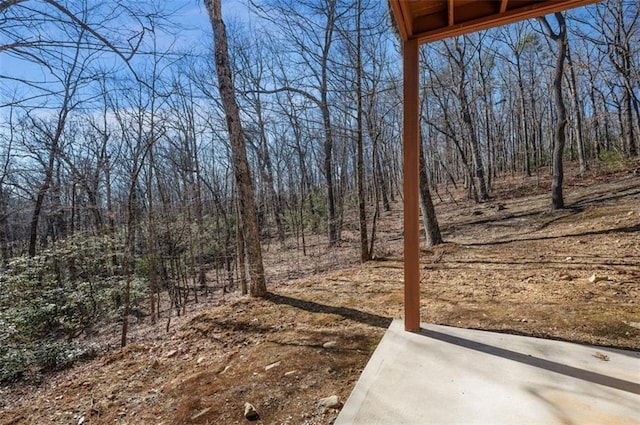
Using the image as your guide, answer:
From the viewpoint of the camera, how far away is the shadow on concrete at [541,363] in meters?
1.65

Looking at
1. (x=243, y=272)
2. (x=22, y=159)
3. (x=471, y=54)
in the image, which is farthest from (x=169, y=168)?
(x=471, y=54)

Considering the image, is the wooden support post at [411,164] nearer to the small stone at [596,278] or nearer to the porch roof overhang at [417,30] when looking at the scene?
the porch roof overhang at [417,30]

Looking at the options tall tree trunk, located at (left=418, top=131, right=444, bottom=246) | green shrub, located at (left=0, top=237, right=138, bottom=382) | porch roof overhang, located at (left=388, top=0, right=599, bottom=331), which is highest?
porch roof overhang, located at (left=388, top=0, right=599, bottom=331)

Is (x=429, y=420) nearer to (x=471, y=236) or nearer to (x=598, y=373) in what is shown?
(x=598, y=373)

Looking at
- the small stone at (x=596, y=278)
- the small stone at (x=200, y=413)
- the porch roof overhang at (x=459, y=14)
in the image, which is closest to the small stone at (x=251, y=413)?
the small stone at (x=200, y=413)

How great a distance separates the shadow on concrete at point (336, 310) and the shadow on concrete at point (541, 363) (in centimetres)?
50

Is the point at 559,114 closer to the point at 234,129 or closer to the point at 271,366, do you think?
the point at 234,129

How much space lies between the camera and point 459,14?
2123 millimetres

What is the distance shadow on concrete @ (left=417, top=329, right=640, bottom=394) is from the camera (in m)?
1.65

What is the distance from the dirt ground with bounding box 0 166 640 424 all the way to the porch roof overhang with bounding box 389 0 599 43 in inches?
90.9

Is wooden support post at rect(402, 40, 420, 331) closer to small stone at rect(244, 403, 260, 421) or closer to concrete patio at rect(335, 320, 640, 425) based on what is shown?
concrete patio at rect(335, 320, 640, 425)

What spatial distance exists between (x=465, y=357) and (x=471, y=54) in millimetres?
11860

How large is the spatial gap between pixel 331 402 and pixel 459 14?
8.92 ft

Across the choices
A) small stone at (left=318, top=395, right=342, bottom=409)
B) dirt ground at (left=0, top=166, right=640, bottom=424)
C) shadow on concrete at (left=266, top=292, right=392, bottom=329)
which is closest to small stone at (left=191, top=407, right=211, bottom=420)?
dirt ground at (left=0, top=166, right=640, bottom=424)
